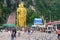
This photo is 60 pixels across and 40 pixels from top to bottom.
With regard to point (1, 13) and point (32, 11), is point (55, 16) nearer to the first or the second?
point (32, 11)

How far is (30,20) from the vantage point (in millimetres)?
80688

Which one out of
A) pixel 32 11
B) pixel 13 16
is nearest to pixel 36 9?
pixel 32 11

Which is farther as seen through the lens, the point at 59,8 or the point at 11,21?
the point at 59,8

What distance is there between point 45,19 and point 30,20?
5.22m

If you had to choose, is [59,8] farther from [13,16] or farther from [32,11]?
[13,16]

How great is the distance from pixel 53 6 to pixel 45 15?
191 inches

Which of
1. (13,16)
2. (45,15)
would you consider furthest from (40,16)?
(13,16)

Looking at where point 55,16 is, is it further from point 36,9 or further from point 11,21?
point 11,21

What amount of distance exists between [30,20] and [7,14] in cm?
606

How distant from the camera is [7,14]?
266ft

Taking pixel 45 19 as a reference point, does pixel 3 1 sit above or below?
above

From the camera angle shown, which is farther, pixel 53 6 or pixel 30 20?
pixel 53 6

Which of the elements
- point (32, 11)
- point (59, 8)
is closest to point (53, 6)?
point (59, 8)

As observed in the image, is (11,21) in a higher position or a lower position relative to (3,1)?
lower
